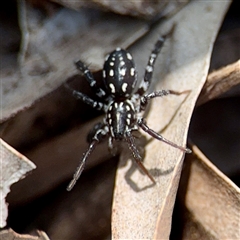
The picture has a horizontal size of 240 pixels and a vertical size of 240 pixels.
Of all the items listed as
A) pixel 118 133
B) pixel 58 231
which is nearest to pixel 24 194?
pixel 58 231

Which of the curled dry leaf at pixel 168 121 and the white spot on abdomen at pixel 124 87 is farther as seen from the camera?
the white spot on abdomen at pixel 124 87

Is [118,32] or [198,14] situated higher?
[118,32]

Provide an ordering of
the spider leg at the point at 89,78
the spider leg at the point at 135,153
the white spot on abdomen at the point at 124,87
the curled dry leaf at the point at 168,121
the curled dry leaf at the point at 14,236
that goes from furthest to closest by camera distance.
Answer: the white spot on abdomen at the point at 124,87 → the spider leg at the point at 89,78 → the spider leg at the point at 135,153 → the curled dry leaf at the point at 14,236 → the curled dry leaf at the point at 168,121

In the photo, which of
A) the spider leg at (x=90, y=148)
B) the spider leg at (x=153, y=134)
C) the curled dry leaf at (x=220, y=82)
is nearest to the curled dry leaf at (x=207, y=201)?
the spider leg at (x=153, y=134)

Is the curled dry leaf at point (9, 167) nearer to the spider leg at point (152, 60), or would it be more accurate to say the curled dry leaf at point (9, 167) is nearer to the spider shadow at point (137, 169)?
the spider shadow at point (137, 169)

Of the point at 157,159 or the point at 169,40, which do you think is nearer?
the point at 157,159

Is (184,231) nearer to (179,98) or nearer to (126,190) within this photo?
(126,190)
